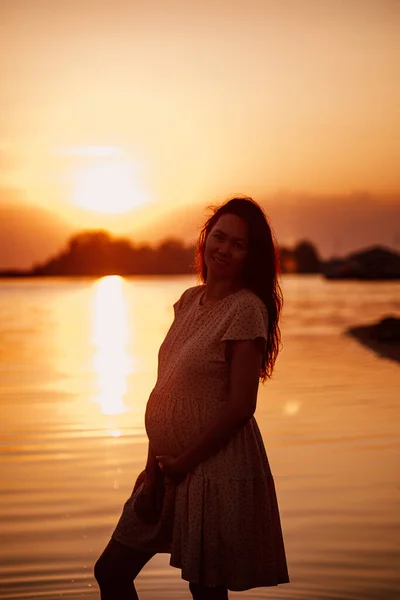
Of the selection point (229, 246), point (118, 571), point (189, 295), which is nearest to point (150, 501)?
point (118, 571)

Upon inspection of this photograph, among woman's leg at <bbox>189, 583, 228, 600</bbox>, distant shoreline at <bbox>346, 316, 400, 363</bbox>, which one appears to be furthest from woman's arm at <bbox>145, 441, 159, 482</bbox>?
distant shoreline at <bbox>346, 316, 400, 363</bbox>

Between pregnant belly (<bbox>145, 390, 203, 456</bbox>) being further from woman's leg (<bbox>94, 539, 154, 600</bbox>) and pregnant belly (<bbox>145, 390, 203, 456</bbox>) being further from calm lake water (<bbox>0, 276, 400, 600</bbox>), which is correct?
calm lake water (<bbox>0, 276, 400, 600</bbox>)

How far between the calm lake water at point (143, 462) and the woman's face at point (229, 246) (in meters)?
2.00

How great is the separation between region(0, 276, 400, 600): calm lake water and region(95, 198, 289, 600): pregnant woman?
4.75 ft

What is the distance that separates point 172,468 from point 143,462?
15.3 feet

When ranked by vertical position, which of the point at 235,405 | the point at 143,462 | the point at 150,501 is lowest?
the point at 143,462

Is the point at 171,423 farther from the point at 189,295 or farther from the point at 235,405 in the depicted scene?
the point at 189,295

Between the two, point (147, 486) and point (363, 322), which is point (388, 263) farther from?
point (147, 486)

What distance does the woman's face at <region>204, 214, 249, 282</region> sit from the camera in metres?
3.48

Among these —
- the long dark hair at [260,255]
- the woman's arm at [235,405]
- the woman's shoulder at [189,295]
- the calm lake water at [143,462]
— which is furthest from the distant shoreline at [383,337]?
the woman's arm at [235,405]

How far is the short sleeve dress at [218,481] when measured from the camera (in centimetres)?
338

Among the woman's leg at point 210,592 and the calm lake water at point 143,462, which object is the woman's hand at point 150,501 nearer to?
the woman's leg at point 210,592

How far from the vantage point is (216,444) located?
336cm

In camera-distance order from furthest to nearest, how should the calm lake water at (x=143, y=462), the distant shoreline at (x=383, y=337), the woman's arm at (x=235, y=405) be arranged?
the distant shoreline at (x=383, y=337), the calm lake water at (x=143, y=462), the woman's arm at (x=235, y=405)
